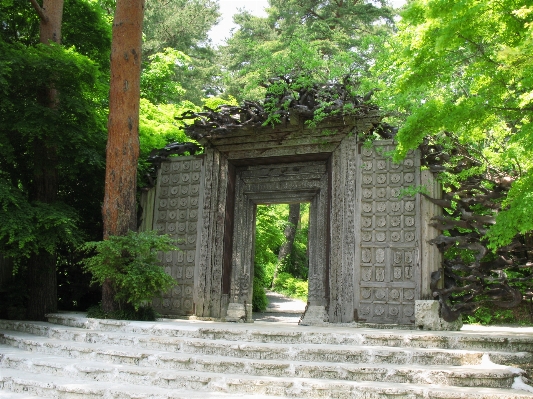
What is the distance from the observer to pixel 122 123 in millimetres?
9617

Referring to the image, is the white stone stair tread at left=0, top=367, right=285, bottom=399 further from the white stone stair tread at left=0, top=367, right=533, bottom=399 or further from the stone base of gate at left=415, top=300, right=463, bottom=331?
the stone base of gate at left=415, top=300, right=463, bottom=331

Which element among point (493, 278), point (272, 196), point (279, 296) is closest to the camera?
point (493, 278)

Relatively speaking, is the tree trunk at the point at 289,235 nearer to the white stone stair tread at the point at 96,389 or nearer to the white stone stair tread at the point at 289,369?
the white stone stair tread at the point at 289,369

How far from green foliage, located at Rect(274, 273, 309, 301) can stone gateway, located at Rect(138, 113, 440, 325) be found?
9.46 m

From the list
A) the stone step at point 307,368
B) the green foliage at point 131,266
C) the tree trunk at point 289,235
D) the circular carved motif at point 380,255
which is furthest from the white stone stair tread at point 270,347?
the tree trunk at point 289,235

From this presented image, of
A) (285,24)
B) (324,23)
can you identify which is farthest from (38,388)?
(285,24)

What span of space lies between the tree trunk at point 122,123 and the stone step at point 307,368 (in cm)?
299

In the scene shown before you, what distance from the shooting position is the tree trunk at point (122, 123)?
9.58 metres

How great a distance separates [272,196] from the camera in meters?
11.4

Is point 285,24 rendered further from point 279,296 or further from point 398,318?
point 398,318

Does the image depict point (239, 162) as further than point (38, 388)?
Yes

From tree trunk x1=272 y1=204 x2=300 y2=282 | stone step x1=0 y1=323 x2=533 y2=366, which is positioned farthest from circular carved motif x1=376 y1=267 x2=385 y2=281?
tree trunk x1=272 y1=204 x2=300 y2=282

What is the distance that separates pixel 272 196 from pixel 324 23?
11595 mm

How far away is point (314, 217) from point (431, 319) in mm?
3217
